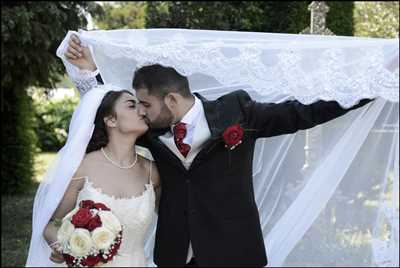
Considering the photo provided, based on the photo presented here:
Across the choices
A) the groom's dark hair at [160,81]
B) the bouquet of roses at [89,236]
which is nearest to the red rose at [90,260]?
the bouquet of roses at [89,236]

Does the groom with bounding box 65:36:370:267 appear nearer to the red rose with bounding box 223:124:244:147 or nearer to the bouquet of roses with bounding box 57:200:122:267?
the red rose with bounding box 223:124:244:147

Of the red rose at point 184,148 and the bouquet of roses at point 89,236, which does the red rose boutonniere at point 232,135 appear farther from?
the bouquet of roses at point 89,236

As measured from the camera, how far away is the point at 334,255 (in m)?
3.95

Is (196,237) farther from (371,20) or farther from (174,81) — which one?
(371,20)

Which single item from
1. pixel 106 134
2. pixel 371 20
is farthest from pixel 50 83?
pixel 371 20

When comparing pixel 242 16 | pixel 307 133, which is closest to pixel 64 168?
pixel 307 133

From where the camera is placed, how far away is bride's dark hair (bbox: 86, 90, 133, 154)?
10.7ft

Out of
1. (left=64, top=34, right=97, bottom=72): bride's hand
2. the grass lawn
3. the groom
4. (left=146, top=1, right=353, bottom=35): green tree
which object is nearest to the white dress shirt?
the groom

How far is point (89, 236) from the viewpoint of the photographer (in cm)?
281

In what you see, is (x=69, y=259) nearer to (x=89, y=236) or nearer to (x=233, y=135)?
(x=89, y=236)

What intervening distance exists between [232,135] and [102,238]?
763 millimetres

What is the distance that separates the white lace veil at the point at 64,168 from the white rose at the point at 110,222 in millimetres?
361

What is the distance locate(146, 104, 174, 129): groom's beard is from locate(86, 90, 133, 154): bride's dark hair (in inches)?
8.1

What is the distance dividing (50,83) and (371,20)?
36.6ft
